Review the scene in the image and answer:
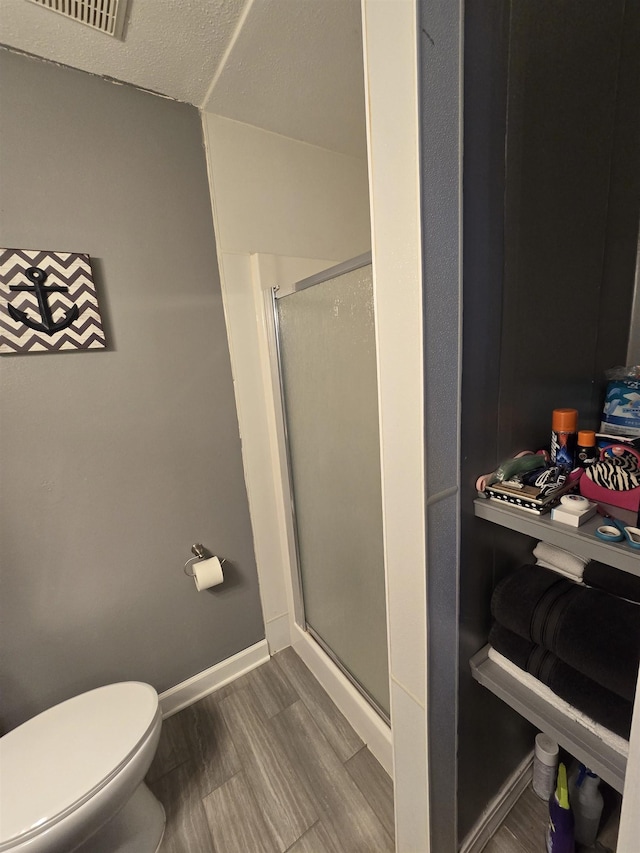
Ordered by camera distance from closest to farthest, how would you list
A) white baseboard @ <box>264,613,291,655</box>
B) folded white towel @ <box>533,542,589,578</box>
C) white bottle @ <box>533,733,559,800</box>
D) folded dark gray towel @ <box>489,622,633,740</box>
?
1. folded dark gray towel @ <box>489,622,633,740</box>
2. folded white towel @ <box>533,542,589,578</box>
3. white bottle @ <box>533,733,559,800</box>
4. white baseboard @ <box>264,613,291,655</box>

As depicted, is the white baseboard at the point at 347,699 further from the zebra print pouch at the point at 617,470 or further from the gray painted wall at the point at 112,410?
the zebra print pouch at the point at 617,470

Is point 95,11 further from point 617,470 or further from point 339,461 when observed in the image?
point 617,470

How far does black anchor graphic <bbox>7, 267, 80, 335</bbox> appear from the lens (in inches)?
37.1

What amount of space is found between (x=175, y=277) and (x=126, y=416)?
515 mm

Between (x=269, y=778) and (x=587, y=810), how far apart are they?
90cm

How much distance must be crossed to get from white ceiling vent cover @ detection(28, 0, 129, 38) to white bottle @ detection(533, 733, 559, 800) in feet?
7.11

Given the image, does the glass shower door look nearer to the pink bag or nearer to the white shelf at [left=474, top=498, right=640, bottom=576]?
the white shelf at [left=474, top=498, right=640, bottom=576]

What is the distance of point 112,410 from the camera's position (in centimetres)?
111

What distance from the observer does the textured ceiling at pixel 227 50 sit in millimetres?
817

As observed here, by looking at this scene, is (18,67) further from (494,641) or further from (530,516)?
(494,641)

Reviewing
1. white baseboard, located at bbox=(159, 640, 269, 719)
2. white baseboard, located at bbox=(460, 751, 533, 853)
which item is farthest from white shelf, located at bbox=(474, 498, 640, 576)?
white baseboard, located at bbox=(159, 640, 269, 719)

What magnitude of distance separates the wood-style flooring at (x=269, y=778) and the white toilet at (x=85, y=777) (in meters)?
0.12

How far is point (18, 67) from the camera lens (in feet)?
2.96

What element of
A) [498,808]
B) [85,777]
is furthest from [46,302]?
[498,808]
